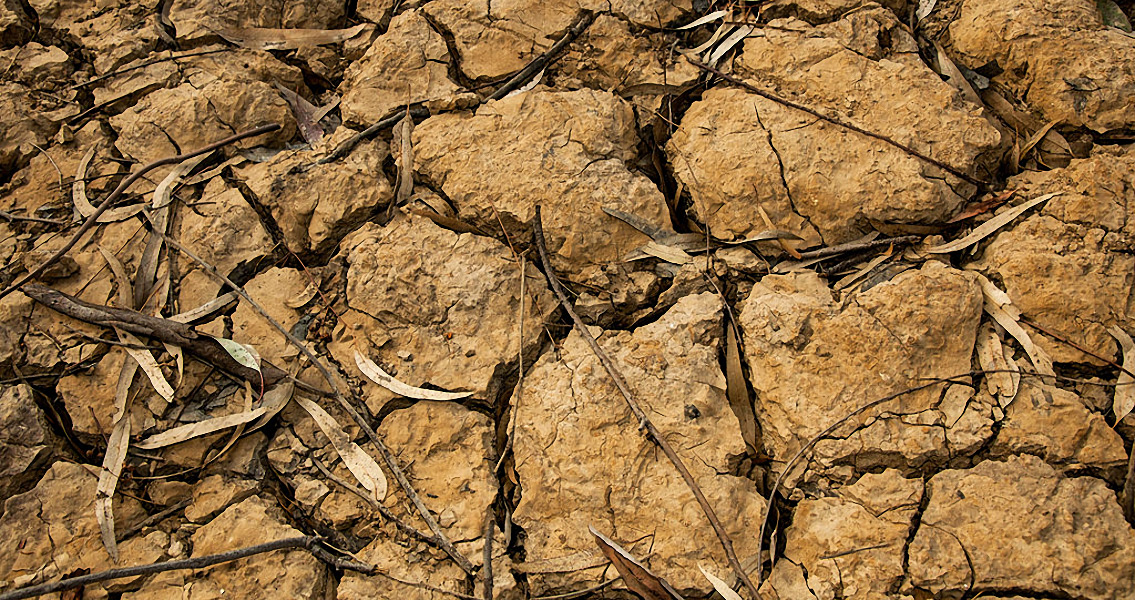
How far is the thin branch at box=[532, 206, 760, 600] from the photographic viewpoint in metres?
1.76

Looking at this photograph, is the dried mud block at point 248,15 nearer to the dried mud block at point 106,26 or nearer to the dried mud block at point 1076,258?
the dried mud block at point 106,26

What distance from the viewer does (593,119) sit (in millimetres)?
2338

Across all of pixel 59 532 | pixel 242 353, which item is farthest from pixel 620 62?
pixel 59 532

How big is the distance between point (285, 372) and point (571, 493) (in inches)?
36.5

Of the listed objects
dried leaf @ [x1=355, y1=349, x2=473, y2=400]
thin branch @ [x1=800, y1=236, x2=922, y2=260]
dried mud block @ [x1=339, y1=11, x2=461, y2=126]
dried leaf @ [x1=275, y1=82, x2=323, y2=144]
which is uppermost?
dried mud block @ [x1=339, y1=11, x2=461, y2=126]

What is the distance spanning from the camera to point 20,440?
6.23 feet

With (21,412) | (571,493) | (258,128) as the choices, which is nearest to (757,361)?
(571,493)

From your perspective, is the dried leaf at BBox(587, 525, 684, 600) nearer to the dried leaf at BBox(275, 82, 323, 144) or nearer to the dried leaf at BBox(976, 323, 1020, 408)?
the dried leaf at BBox(976, 323, 1020, 408)

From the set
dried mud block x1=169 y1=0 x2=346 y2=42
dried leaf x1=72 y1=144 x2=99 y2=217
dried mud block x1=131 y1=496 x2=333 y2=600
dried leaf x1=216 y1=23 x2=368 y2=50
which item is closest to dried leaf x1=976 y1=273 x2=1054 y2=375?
dried mud block x1=131 y1=496 x2=333 y2=600

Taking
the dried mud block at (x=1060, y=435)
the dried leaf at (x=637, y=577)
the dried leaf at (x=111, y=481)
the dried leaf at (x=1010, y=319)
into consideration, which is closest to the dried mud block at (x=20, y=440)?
the dried leaf at (x=111, y=481)

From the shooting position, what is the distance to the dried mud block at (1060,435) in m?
1.79

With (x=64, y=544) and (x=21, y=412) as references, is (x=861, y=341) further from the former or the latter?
(x=21, y=412)

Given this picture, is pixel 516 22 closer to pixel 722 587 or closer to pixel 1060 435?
pixel 722 587

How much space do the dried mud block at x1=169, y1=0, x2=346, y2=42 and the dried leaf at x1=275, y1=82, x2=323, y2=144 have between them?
0.30m
